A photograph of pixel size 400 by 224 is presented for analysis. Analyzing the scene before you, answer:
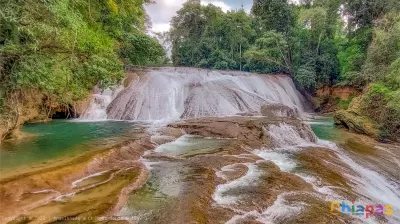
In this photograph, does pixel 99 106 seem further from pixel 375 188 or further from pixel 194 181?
pixel 375 188

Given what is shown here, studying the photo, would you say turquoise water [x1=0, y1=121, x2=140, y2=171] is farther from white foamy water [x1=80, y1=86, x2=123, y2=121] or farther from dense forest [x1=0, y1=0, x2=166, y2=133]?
white foamy water [x1=80, y1=86, x2=123, y2=121]

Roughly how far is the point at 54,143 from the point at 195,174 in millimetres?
4913

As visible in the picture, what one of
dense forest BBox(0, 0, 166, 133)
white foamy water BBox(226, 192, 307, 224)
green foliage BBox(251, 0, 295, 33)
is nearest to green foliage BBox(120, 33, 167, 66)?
dense forest BBox(0, 0, 166, 133)

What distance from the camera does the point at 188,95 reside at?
1656cm

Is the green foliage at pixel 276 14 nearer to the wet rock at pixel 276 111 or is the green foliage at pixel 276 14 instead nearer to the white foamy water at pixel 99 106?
the wet rock at pixel 276 111

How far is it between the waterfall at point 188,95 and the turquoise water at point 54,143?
129 inches

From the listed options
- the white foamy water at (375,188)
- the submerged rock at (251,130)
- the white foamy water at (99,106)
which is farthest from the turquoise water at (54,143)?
the white foamy water at (375,188)

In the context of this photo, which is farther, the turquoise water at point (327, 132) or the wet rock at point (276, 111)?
the wet rock at point (276, 111)

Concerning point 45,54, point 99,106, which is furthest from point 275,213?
point 99,106

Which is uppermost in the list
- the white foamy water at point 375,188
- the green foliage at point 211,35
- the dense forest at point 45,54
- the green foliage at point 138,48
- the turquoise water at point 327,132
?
the green foliage at point 211,35

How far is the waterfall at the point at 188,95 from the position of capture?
49.7ft

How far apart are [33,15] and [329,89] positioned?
23352 millimetres

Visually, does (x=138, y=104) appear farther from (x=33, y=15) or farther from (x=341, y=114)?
(x=341, y=114)

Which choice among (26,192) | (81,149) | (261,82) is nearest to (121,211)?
(26,192)
